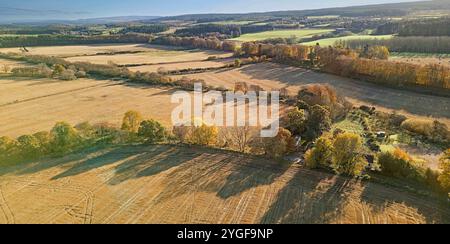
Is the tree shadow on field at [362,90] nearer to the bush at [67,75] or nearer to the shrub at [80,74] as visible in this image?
the shrub at [80,74]

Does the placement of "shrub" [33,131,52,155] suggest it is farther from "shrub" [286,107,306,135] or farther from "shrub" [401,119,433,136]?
"shrub" [401,119,433,136]

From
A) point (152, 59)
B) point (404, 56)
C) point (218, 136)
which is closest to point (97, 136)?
point (218, 136)

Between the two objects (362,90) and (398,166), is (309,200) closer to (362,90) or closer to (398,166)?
(398,166)

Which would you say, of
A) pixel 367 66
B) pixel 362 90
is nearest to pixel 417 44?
pixel 367 66

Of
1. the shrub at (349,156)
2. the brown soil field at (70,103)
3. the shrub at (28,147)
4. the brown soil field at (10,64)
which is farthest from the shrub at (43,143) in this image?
the brown soil field at (10,64)

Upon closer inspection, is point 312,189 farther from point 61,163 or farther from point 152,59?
point 152,59
